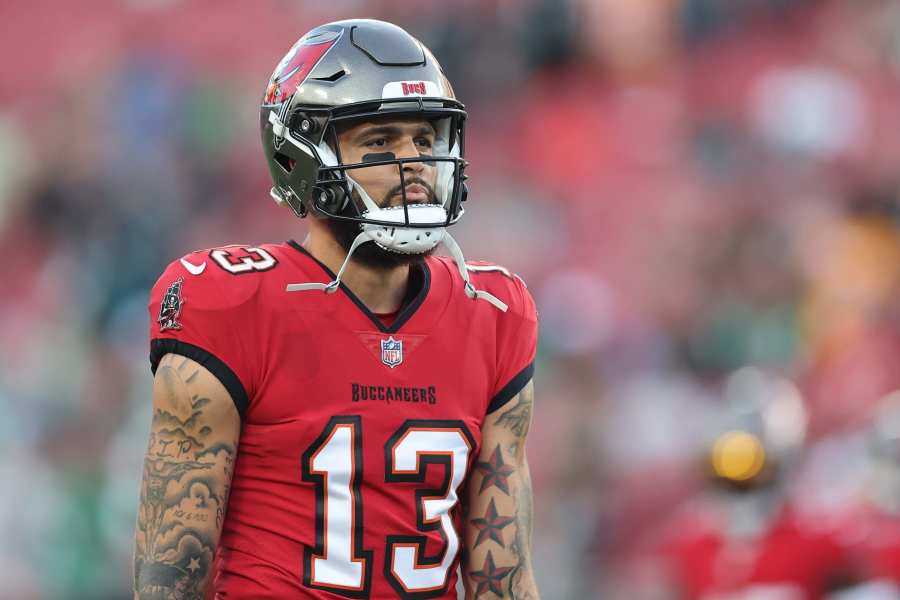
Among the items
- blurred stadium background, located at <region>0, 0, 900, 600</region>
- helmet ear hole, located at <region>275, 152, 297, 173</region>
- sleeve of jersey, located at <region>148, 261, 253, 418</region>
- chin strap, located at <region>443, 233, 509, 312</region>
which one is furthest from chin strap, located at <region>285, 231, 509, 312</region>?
blurred stadium background, located at <region>0, 0, 900, 600</region>

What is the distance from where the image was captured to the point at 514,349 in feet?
10.2

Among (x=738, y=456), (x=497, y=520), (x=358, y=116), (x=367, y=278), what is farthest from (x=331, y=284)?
(x=738, y=456)

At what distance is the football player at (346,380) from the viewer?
2.76m

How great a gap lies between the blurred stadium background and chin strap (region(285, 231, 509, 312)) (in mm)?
3405

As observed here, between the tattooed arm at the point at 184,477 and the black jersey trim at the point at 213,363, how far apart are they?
11mm

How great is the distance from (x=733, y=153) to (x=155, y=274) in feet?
13.2

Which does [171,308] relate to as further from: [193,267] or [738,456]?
[738,456]

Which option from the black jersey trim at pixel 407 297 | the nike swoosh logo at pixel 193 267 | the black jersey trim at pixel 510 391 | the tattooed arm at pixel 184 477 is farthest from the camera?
the black jersey trim at pixel 510 391

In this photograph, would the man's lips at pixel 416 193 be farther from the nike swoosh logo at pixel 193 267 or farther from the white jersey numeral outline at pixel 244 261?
the nike swoosh logo at pixel 193 267

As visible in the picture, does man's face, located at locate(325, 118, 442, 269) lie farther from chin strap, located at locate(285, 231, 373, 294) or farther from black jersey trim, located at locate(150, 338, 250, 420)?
black jersey trim, located at locate(150, 338, 250, 420)

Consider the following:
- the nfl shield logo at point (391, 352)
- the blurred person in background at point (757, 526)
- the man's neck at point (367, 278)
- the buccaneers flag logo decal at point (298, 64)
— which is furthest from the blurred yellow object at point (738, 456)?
the buccaneers flag logo decal at point (298, 64)

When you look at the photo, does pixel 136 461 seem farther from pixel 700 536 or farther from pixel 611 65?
pixel 611 65

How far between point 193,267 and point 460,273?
2.02ft

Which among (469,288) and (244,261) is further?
(469,288)
